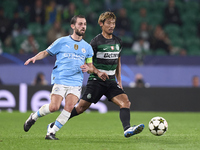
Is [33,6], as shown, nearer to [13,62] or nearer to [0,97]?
[13,62]

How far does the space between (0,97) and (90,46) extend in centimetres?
784

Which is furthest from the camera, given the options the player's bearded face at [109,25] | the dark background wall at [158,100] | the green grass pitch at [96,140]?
the dark background wall at [158,100]

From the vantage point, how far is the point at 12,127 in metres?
9.35

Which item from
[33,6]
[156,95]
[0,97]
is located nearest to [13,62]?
[0,97]

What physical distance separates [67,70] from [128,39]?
10253 millimetres

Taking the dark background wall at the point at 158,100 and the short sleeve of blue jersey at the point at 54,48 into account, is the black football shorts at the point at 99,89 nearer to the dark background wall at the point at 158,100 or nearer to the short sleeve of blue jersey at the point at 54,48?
the short sleeve of blue jersey at the point at 54,48

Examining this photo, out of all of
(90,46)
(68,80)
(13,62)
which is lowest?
(13,62)

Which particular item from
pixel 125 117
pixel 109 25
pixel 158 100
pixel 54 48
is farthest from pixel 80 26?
pixel 158 100

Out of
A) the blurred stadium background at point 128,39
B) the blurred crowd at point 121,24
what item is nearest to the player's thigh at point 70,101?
the blurred stadium background at point 128,39

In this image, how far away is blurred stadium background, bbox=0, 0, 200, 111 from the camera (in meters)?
15.4

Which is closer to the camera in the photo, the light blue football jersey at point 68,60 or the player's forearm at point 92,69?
the light blue football jersey at point 68,60

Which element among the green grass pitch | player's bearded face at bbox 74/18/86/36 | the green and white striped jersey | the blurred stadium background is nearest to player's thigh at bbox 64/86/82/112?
the green grass pitch

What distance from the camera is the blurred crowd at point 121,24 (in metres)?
16.6

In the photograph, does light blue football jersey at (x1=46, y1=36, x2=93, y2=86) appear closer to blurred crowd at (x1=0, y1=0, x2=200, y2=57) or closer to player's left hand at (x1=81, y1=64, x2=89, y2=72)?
player's left hand at (x1=81, y1=64, x2=89, y2=72)
